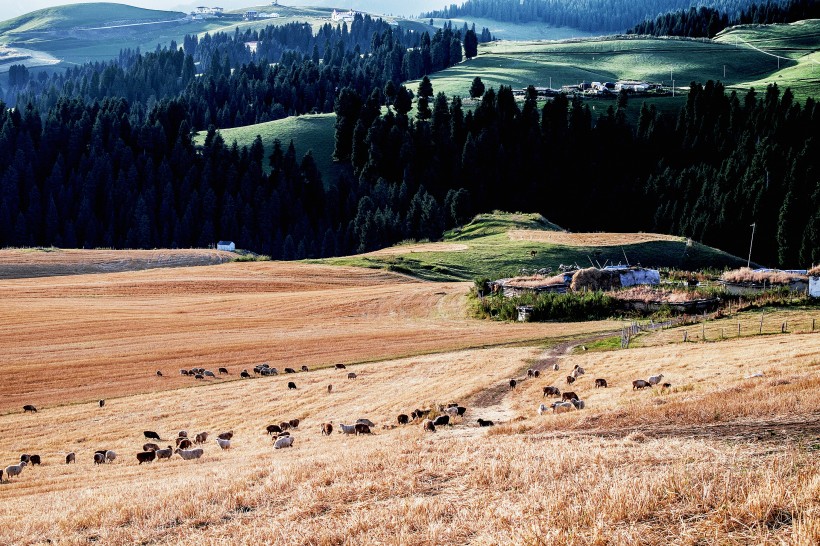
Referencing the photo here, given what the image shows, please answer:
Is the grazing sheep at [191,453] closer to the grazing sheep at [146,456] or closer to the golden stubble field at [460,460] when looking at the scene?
the golden stubble field at [460,460]

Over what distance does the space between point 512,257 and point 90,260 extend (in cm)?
5087

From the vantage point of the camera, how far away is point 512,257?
103938 millimetres

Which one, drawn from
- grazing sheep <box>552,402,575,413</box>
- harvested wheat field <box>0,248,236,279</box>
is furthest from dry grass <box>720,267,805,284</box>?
harvested wheat field <box>0,248,236,279</box>

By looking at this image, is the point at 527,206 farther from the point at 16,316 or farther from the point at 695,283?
the point at 16,316

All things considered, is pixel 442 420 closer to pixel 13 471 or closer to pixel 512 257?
pixel 13 471

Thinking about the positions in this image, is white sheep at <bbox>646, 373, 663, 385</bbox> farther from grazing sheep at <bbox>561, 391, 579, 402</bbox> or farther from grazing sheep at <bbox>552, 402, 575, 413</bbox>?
grazing sheep at <bbox>552, 402, 575, 413</bbox>

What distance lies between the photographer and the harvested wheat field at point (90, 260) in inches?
3930

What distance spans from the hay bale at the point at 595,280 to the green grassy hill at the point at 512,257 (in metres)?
16.4

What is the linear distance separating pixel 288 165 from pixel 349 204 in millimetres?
17654

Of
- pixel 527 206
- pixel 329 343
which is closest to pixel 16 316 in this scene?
pixel 329 343

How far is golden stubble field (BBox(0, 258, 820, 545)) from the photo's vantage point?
1426 centimetres

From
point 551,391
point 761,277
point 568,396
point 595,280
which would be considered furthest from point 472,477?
point 761,277

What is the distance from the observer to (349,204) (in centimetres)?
16312

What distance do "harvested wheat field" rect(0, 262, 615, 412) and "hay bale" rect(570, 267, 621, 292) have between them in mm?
10522
